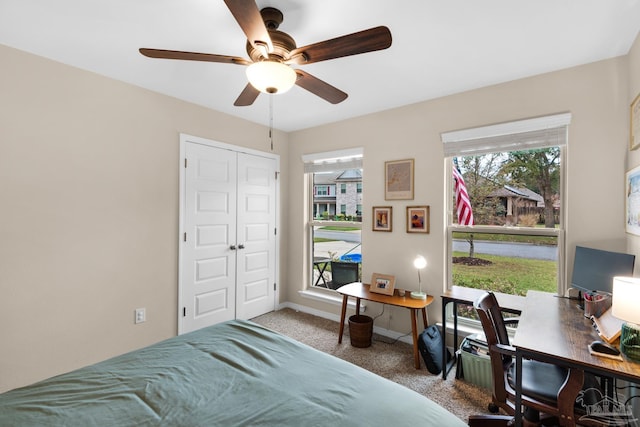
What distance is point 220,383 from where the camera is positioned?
1.20 metres

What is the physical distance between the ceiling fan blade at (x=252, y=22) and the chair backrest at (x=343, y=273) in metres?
2.69

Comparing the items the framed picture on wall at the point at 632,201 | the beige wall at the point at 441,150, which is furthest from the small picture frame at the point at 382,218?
the framed picture on wall at the point at 632,201

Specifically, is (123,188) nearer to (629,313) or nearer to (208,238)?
(208,238)

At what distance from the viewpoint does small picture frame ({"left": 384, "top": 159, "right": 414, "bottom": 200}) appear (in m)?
3.00

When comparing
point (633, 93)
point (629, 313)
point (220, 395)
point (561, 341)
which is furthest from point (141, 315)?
point (633, 93)

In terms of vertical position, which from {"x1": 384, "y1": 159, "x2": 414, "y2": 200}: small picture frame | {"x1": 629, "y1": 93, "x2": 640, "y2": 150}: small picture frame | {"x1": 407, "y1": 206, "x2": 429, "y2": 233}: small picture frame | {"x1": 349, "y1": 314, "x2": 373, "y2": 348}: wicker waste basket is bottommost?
{"x1": 349, "y1": 314, "x2": 373, "y2": 348}: wicker waste basket

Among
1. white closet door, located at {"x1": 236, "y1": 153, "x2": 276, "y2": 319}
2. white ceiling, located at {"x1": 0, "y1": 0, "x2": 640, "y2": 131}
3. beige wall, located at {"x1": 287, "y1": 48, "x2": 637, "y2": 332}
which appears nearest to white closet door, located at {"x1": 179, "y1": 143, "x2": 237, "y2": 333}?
white closet door, located at {"x1": 236, "y1": 153, "x2": 276, "y2": 319}

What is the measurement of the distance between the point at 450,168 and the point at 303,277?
7.45ft

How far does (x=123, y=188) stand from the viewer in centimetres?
253

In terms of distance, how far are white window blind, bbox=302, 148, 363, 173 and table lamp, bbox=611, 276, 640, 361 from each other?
245cm

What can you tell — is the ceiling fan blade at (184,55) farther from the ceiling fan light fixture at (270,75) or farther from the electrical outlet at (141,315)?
the electrical outlet at (141,315)

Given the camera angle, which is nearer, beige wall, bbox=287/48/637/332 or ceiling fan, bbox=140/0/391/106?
ceiling fan, bbox=140/0/391/106

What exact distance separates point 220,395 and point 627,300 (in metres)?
1.79

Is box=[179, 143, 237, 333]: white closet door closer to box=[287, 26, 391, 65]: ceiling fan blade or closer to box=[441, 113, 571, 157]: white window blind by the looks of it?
box=[287, 26, 391, 65]: ceiling fan blade
